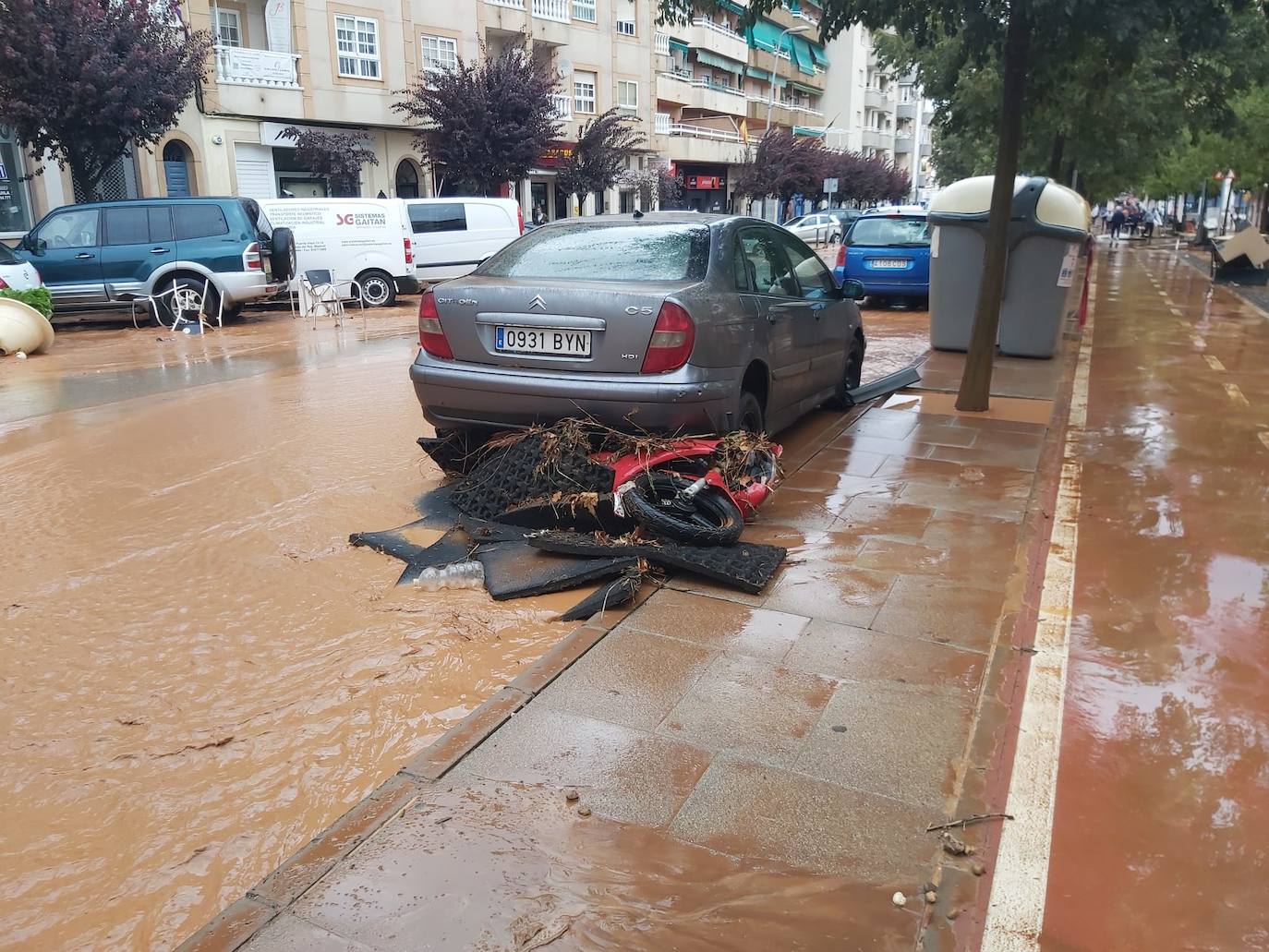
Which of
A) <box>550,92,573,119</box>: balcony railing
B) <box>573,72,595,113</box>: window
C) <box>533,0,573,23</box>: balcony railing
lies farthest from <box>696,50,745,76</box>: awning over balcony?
<box>550,92,573,119</box>: balcony railing

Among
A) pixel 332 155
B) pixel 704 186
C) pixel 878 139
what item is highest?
pixel 878 139

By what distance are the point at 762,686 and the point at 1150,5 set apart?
5.90 meters

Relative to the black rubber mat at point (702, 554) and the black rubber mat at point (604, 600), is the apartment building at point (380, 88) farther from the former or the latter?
the black rubber mat at point (604, 600)

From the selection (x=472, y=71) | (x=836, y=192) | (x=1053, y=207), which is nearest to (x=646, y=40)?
(x=472, y=71)

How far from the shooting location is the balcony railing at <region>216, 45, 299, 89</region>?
83.8 feet

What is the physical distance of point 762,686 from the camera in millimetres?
3701

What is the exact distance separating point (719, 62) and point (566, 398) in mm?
51582

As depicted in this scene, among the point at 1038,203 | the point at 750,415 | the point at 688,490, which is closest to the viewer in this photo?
the point at 688,490

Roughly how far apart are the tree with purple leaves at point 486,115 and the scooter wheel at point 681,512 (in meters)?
24.8

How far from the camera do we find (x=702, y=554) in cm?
474

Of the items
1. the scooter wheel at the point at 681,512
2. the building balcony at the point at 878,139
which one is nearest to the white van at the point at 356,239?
the scooter wheel at the point at 681,512

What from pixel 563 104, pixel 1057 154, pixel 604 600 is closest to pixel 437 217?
pixel 1057 154

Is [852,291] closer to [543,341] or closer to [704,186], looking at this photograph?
[543,341]

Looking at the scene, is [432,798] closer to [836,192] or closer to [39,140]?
[39,140]
